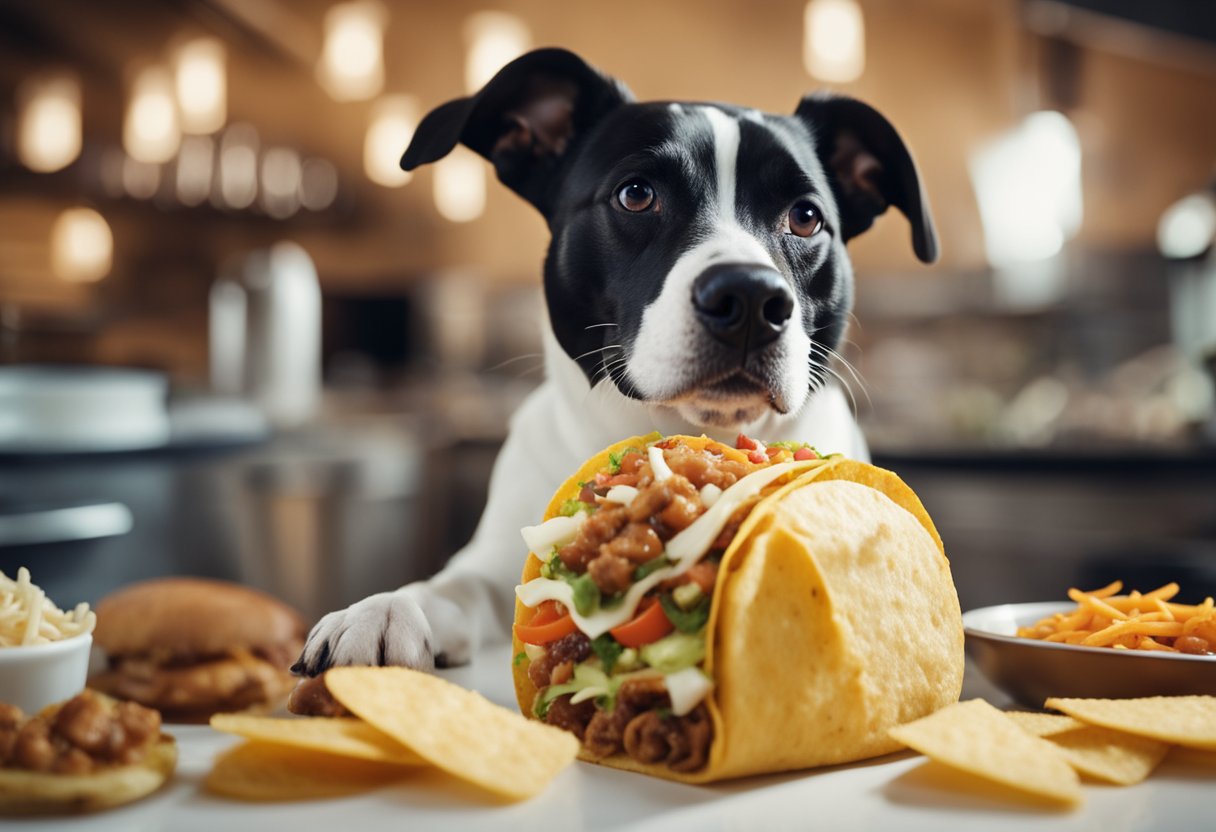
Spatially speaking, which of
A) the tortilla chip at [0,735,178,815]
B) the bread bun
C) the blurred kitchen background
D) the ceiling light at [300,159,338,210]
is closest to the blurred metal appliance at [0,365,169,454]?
the blurred kitchen background

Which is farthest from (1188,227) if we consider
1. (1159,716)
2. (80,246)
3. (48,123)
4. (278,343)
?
(48,123)

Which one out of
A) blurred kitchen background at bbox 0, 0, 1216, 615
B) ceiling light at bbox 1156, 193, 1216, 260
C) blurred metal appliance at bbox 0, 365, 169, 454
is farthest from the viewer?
ceiling light at bbox 1156, 193, 1216, 260

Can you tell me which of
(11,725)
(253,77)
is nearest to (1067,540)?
(11,725)

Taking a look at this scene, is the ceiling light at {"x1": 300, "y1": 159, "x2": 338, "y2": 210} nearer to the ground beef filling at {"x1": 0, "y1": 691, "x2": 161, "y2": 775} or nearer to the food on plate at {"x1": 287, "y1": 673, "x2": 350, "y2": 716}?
Answer: the food on plate at {"x1": 287, "y1": 673, "x2": 350, "y2": 716}

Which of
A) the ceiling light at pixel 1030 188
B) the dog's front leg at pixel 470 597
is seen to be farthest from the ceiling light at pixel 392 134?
the dog's front leg at pixel 470 597

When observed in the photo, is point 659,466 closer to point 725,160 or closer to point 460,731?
point 460,731

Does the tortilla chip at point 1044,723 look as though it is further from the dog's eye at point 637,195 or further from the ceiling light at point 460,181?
the ceiling light at point 460,181
